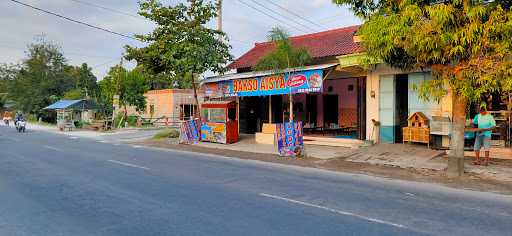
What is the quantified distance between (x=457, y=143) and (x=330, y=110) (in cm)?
1206

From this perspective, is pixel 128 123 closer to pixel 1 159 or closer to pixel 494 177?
pixel 1 159

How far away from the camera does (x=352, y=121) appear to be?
21156 millimetres

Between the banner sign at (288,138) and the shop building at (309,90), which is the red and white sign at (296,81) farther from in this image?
the banner sign at (288,138)

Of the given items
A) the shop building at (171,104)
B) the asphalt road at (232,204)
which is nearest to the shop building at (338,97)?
the asphalt road at (232,204)

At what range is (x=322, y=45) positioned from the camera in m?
19.8

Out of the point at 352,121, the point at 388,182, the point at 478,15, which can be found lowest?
the point at 388,182

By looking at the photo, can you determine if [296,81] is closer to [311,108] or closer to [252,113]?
[311,108]

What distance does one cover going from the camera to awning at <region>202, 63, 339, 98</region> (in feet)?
51.5

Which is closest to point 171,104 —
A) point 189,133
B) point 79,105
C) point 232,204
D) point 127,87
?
point 127,87

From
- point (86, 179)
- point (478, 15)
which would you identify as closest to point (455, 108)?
point (478, 15)

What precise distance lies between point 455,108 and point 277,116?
12294mm

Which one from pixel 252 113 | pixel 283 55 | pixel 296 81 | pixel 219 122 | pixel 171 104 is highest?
pixel 283 55

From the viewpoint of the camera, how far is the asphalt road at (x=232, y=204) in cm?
562

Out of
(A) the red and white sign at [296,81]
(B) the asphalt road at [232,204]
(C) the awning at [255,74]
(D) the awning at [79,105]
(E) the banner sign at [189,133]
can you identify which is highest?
(C) the awning at [255,74]
